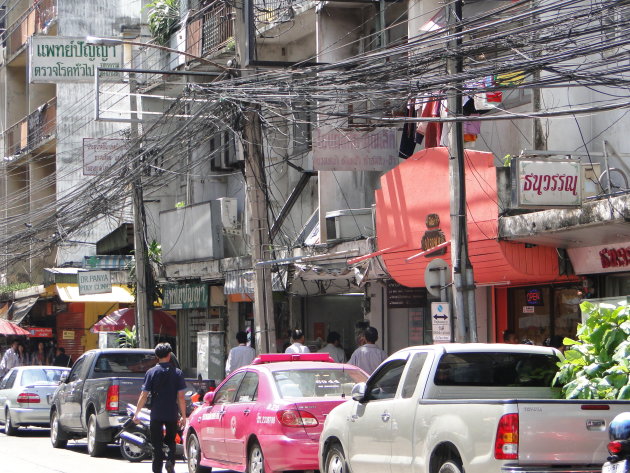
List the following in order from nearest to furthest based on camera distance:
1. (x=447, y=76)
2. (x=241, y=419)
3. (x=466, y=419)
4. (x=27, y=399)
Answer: (x=466, y=419)
(x=241, y=419)
(x=447, y=76)
(x=27, y=399)

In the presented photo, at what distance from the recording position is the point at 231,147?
94.7ft

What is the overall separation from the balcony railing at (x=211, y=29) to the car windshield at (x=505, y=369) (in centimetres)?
1727

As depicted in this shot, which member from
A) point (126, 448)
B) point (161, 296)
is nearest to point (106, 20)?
point (161, 296)

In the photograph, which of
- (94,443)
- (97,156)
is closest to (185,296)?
(97,156)

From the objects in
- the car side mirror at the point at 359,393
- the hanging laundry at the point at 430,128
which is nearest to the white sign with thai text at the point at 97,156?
the hanging laundry at the point at 430,128

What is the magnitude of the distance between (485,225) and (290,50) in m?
11.7

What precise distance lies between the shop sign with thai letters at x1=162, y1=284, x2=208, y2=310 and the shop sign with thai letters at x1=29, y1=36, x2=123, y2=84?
6413 mm

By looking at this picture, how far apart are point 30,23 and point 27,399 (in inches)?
975

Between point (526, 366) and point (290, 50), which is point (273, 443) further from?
point (290, 50)

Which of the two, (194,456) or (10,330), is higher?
(10,330)

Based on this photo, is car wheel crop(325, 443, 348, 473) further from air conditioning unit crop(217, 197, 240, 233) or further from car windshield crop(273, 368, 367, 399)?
air conditioning unit crop(217, 197, 240, 233)

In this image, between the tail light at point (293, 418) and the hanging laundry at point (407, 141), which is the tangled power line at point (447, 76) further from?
the tail light at point (293, 418)

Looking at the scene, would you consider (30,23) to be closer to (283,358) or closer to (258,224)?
(258,224)

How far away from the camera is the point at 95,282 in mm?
28375
